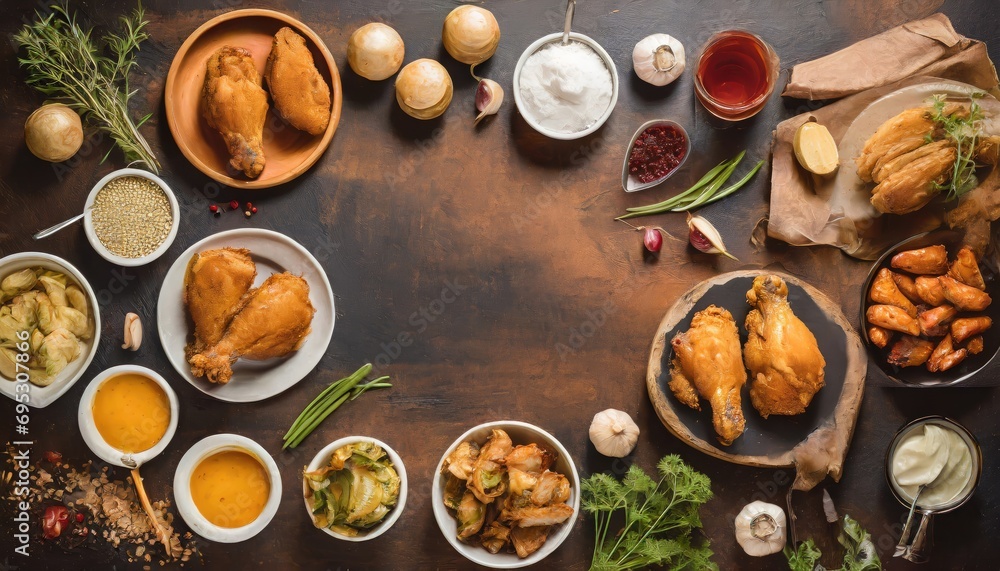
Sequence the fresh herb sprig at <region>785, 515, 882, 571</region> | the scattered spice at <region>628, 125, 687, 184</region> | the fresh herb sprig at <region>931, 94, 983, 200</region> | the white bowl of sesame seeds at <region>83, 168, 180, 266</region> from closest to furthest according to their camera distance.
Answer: the fresh herb sprig at <region>931, 94, 983, 200</region>
the fresh herb sprig at <region>785, 515, 882, 571</region>
the white bowl of sesame seeds at <region>83, 168, 180, 266</region>
the scattered spice at <region>628, 125, 687, 184</region>

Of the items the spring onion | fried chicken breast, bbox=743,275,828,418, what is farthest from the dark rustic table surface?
fried chicken breast, bbox=743,275,828,418

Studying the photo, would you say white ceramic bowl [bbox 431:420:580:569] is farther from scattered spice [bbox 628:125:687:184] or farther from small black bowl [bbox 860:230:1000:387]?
small black bowl [bbox 860:230:1000:387]

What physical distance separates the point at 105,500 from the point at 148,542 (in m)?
0.26

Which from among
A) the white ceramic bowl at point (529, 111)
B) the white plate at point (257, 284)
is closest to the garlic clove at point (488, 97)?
the white ceramic bowl at point (529, 111)

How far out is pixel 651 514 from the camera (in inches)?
109

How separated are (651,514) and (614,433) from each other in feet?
1.18

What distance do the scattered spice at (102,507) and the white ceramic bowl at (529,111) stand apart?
2291 mm

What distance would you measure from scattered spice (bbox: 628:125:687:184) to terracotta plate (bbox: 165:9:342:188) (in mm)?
1318

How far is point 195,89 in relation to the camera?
2.94 metres

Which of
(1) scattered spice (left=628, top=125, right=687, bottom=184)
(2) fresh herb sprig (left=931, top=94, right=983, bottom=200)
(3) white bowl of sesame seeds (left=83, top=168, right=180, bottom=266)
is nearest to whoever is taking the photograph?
(2) fresh herb sprig (left=931, top=94, right=983, bottom=200)

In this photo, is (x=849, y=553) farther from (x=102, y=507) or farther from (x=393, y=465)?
(x=102, y=507)

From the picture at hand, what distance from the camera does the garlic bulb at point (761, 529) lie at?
2.77 metres

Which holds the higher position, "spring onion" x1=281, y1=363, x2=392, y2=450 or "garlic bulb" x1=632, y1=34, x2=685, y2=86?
"garlic bulb" x1=632, y1=34, x2=685, y2=86

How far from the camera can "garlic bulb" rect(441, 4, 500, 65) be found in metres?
2.82
